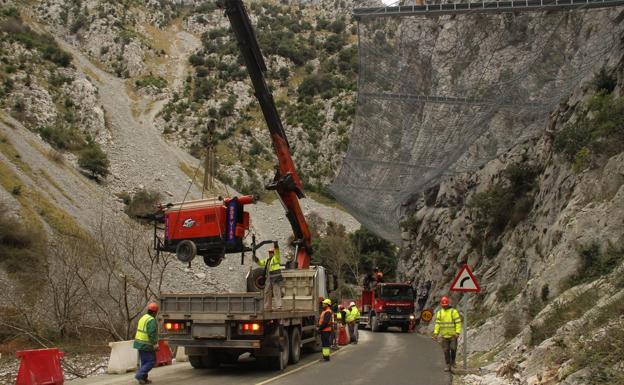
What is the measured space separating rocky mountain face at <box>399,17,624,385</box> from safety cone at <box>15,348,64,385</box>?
7265 millimetres

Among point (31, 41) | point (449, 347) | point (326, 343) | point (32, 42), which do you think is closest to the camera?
point (449, 347)

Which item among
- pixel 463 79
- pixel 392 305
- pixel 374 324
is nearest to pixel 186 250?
pixel 463 79

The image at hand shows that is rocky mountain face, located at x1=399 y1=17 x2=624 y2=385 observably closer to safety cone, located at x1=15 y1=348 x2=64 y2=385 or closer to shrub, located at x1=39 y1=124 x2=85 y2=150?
safety cone, located at x1=15 y1=348 x2=64 y2=385

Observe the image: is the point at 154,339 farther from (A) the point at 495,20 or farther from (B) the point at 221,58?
(B) the point at 221,58

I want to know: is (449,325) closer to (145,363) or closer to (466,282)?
(466,282)

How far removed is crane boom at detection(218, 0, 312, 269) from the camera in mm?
15086

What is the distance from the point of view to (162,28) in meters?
112

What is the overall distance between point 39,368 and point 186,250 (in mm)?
4054

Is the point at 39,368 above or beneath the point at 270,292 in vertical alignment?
beneath

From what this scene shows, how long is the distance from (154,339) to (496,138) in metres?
13.6

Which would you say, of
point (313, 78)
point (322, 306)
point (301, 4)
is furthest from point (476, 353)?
point (301, 4)

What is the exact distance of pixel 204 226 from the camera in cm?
1250

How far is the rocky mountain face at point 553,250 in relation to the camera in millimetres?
8625

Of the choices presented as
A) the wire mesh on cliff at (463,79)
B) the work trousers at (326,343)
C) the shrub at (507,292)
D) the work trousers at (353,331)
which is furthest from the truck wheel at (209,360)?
the shrub at (507,292)
